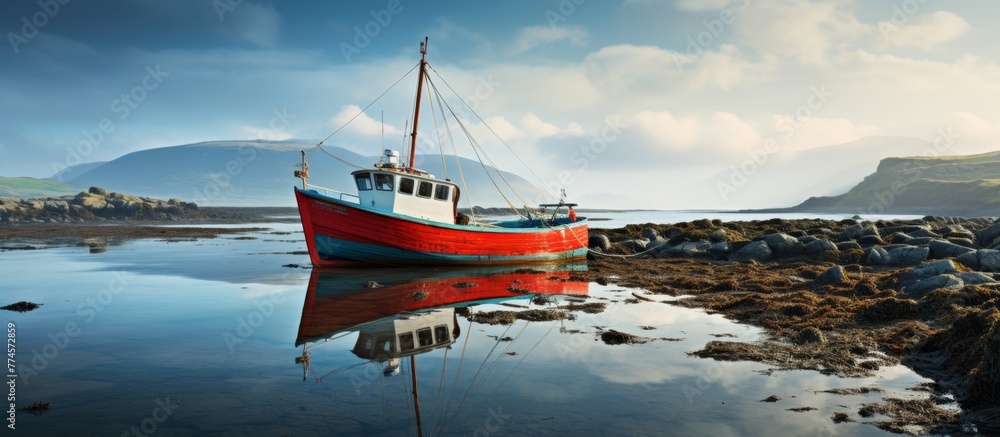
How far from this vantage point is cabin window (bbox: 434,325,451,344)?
1001 centimetres

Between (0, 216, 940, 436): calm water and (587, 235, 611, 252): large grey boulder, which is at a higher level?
(587, 235, 611, 252): large grey boulder

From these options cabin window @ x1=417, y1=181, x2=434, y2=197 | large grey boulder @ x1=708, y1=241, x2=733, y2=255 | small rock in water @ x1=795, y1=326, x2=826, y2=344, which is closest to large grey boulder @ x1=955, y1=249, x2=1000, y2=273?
large grey boulder @ x1=708, y1=241, x2=733, y2=255

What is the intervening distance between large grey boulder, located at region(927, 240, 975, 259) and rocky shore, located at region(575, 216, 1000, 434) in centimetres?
6

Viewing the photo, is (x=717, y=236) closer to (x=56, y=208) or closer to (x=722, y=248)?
(x=722, y=248)

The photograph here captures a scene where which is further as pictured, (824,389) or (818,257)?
(818,257)

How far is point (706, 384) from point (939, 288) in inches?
332

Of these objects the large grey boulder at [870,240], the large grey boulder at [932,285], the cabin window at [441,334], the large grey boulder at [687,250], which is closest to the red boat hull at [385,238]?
the large grey boulder at [687,250]

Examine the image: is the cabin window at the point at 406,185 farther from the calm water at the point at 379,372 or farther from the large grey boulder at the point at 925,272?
the large grey boulder at the point at 925,272

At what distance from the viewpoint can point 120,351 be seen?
356 inches

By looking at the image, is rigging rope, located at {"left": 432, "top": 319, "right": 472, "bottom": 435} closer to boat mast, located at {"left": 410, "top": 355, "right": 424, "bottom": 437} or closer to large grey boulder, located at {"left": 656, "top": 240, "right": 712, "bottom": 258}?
boat mast, located at {"left": 410, "top": 355, "right": 424, "bottom": 437}

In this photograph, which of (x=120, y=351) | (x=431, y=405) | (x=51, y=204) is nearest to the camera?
(x=431, y=405)

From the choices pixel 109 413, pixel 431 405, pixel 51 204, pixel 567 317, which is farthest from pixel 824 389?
pixel 51 204

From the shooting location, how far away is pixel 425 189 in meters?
21.8

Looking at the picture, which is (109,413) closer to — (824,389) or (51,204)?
(824,389)
